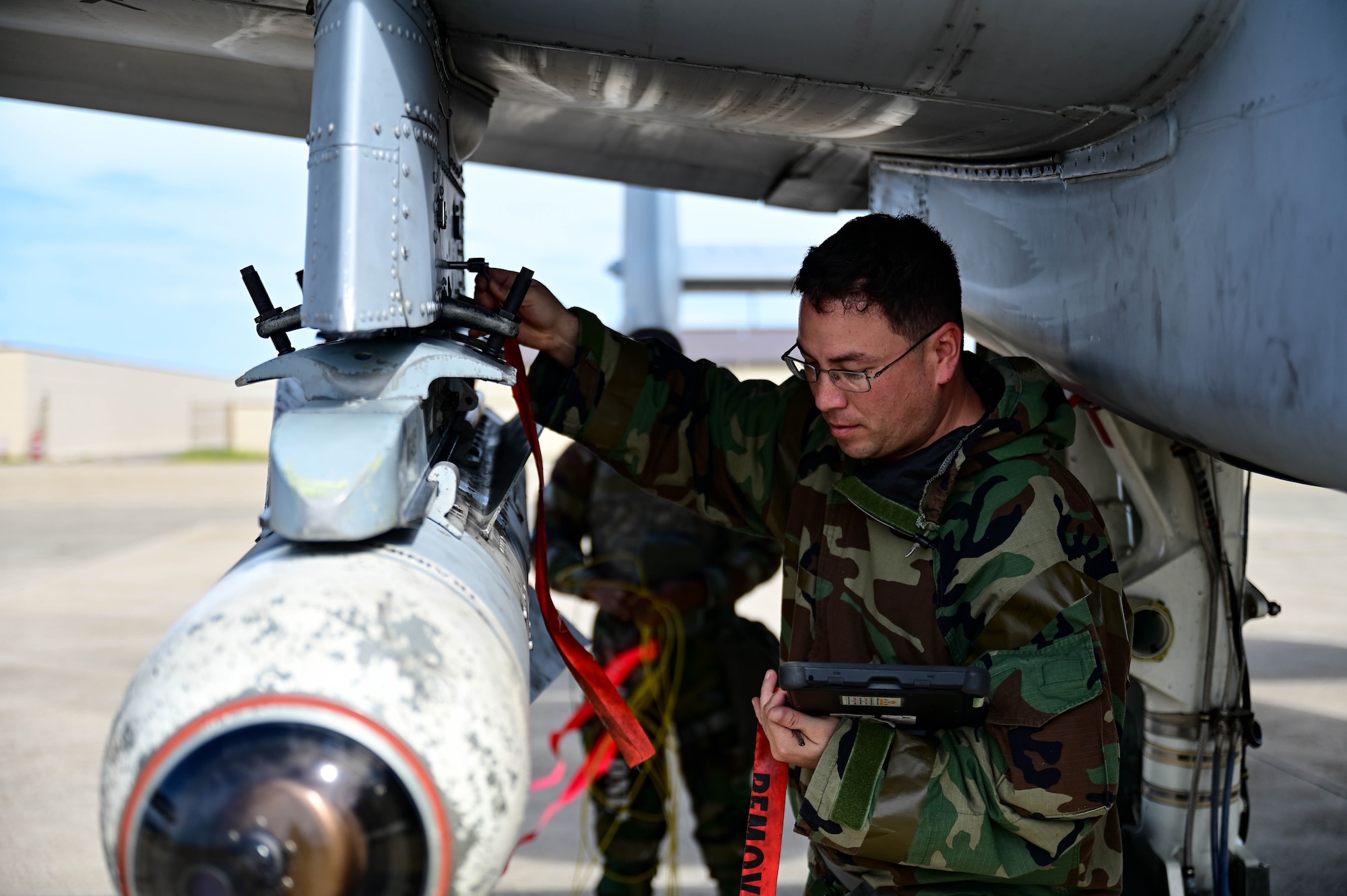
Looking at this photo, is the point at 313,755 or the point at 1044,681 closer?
the point at 313,755

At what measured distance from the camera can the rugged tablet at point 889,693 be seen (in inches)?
56.7

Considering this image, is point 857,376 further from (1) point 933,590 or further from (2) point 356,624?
(2) point 356,624

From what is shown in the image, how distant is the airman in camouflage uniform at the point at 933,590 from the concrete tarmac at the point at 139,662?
1863mm

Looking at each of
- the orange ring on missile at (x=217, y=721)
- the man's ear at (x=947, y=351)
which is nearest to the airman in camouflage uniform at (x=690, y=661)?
the man's ear at (x=947, y=351)

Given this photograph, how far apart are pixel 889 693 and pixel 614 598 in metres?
1.84

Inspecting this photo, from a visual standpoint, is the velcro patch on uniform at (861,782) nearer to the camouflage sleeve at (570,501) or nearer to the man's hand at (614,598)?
the man's hand at (614,598)

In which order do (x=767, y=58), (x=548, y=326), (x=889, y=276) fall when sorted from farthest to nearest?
(x=548, y=326) < (x=889, y=276) < (x=767, y=58)

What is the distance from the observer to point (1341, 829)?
421 cm

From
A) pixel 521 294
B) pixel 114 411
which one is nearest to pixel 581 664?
pixel 521 294

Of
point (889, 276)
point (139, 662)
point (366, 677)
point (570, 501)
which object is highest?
point (889, 276)

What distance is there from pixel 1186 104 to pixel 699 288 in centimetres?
749

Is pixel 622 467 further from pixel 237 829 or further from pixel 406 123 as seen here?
pixel 237 829

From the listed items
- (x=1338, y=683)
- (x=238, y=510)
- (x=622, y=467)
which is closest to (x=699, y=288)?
(x=1338, y=683)

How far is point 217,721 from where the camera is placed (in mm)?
981
